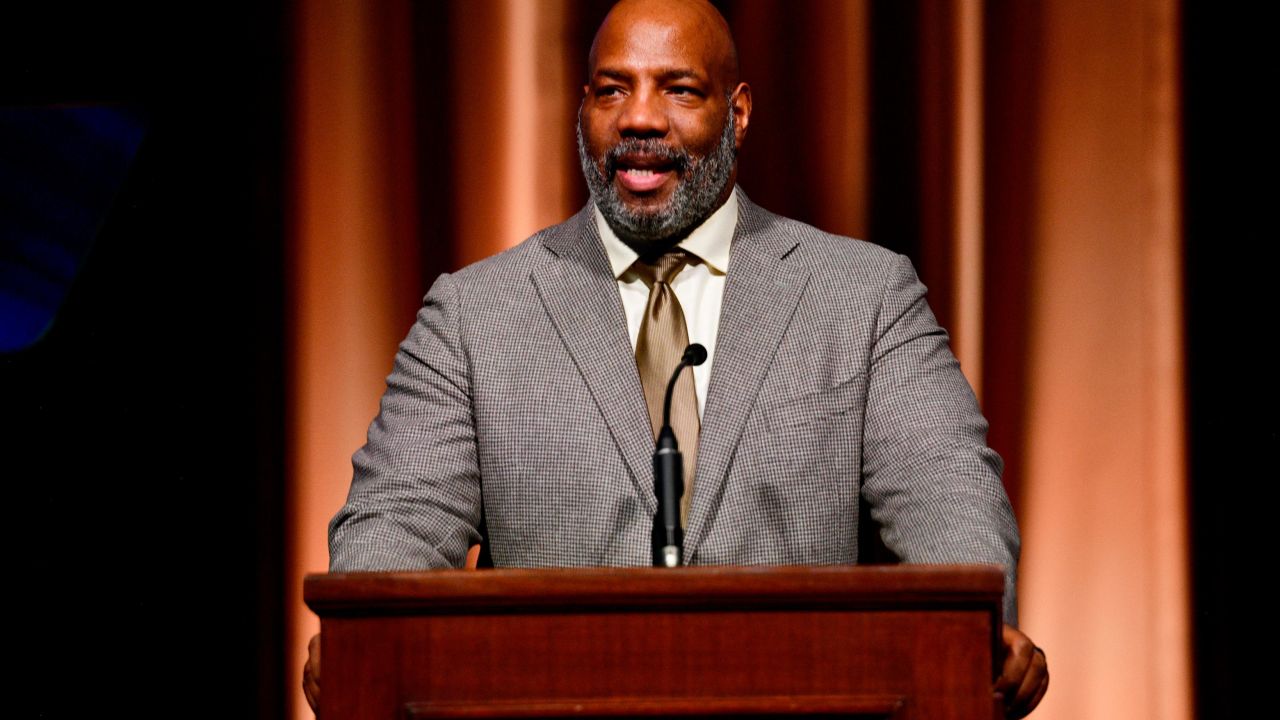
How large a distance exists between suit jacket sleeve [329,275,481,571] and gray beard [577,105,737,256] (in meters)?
0.25

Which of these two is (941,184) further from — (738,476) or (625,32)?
(738,476)

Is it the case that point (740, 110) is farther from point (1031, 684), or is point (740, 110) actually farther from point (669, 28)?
point (1031, 684)

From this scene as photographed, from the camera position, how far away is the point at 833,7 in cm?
246

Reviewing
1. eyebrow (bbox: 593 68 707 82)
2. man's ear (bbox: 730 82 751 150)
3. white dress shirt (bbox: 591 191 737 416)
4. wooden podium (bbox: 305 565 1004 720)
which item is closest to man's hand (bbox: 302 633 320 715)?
wooden podium (bbox: 305 565 1004 720)

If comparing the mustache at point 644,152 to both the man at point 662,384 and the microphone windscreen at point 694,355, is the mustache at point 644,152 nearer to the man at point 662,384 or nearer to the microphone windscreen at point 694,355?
the man at point 662,384

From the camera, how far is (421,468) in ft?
6.08

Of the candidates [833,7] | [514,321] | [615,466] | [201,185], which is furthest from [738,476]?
[201,185]

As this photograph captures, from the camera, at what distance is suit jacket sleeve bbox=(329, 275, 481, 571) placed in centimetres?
175

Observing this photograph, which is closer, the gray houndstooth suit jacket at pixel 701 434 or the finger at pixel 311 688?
the finger at pixel 311 688

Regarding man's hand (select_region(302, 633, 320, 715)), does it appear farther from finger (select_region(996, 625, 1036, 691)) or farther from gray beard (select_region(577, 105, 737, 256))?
gray beard (select_region(577, 105, 737, 256))

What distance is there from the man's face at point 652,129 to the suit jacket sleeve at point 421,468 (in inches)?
10.9

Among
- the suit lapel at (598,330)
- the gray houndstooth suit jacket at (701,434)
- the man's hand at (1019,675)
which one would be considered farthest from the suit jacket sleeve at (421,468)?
the man's hand at (1019,675)

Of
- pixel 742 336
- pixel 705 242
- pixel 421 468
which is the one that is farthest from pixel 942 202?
pixel 421 468

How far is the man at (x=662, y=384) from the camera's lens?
1812mm
